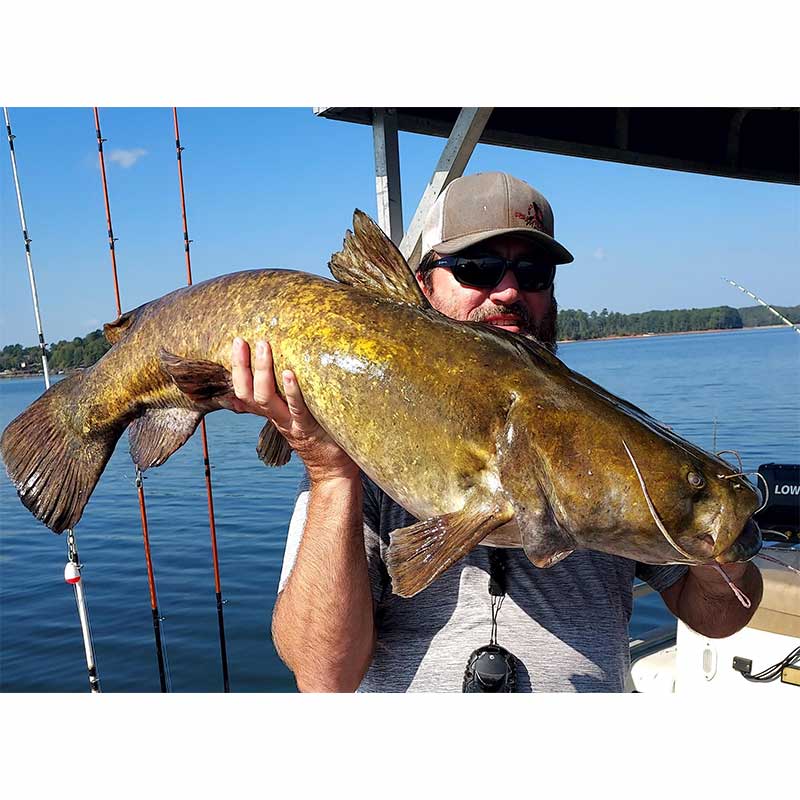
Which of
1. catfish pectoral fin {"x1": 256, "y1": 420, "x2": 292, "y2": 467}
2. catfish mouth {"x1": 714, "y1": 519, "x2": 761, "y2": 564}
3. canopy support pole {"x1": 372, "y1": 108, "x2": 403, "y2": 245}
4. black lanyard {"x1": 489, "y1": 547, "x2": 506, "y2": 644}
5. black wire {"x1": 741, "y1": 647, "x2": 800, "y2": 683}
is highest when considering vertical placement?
canopy support pole {"x1": 372, "y1": 108, "x2": 403, "y2": 245}

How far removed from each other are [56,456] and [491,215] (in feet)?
4.58

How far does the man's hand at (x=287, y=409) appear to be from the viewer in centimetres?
170

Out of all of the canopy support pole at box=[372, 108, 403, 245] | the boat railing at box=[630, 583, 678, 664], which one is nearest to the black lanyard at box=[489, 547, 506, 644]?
the boat railing at box=[630, 583, 678, 664]

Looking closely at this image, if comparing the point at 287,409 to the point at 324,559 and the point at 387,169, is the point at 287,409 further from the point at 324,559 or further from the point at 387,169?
the point at 387,169

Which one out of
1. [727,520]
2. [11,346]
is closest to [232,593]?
[11,346]

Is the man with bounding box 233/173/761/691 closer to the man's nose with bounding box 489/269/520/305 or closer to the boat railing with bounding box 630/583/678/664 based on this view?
the man's nose with bounding box 489/269/520/305

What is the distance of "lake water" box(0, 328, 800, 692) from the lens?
6676 mm

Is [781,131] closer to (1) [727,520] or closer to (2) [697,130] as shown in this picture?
(2) [697,130]

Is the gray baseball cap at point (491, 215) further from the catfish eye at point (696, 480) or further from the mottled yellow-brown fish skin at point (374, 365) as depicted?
the catfish eye at point (696, 480)

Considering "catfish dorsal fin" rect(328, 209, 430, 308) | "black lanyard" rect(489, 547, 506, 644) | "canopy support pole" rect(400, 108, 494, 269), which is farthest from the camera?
Answer: "canopy support pole" rect(400, 108, 494, 269)

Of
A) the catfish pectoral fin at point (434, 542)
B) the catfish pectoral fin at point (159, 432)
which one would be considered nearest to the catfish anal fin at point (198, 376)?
the catfish pectoral fin at point (159, 432)

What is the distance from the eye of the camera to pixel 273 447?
1.97 meters

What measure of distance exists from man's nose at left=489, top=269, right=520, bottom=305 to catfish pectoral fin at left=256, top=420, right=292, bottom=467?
71 centimetres
